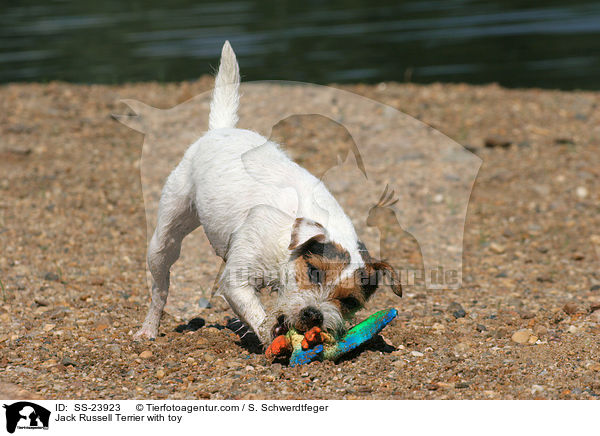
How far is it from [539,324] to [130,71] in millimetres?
16949

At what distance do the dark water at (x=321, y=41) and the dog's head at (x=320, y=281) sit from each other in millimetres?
12429

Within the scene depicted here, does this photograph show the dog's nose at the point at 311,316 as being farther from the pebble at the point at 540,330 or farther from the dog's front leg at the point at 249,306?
the pebble at the point at 540,330

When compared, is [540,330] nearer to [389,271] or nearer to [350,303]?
[389,271]

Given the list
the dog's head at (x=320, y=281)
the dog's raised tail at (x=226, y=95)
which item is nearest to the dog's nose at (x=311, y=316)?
the dog's head at (x=320, y=281)

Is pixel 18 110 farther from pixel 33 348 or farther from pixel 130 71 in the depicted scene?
pixel 33 348

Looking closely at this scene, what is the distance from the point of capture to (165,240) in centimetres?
638

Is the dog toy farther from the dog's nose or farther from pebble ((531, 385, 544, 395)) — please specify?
pebble ((531, 385, 544, 395))

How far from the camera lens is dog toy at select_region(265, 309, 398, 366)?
5.02m

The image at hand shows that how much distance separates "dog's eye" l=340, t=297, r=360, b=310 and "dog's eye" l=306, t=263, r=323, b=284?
0.22m

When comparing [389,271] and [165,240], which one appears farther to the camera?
[165,240]

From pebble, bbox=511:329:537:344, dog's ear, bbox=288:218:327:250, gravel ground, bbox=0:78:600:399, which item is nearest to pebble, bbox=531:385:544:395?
gravel ground, bbox=0:78:600:399

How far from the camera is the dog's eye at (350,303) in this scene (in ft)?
16.4
